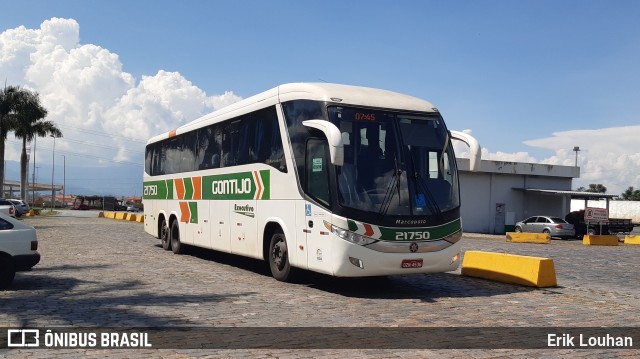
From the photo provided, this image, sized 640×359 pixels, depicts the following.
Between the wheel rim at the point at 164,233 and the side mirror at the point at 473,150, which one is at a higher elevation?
the side mirror at the point at 473,150

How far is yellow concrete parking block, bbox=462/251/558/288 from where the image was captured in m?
12.0

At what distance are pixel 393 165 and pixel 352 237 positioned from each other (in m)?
1.47

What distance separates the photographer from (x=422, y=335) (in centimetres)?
755

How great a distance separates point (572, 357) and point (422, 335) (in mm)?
1730

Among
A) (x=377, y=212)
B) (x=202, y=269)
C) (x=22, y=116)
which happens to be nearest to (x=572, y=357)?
(x=377, y=212)

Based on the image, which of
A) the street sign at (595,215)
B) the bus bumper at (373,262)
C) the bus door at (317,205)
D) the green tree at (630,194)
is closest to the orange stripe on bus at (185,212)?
the bus door at (317,205)

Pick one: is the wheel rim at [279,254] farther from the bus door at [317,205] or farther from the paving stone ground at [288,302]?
the bus door at [317,205]

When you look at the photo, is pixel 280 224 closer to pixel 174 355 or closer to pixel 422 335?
pixel 422 335

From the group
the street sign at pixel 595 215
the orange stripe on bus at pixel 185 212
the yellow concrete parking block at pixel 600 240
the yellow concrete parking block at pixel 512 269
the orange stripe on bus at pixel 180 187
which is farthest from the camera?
the street sign at pixel 595 215

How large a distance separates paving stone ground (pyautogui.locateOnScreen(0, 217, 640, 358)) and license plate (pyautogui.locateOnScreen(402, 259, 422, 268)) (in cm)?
57

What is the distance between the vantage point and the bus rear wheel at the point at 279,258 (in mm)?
11875

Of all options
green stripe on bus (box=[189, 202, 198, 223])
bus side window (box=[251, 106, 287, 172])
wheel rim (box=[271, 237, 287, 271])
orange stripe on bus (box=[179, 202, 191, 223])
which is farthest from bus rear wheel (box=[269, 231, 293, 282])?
orange stripe on bus (box=[179, 202, 191, 223])

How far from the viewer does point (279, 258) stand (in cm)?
1215

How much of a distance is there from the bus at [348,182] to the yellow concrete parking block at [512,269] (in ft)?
6.51
